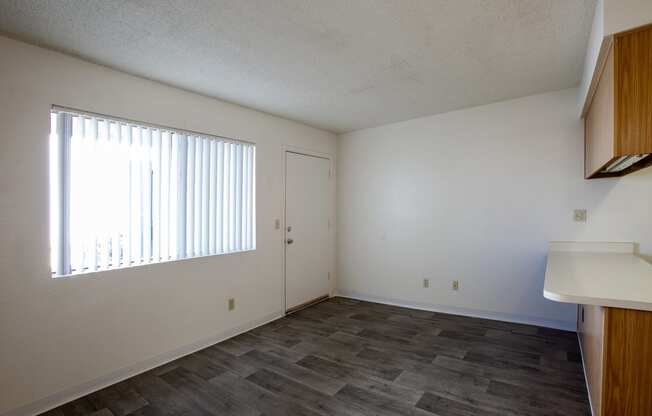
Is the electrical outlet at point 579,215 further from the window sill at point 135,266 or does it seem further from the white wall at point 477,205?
the window sill at point 135,266

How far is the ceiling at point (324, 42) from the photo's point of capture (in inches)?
73.5

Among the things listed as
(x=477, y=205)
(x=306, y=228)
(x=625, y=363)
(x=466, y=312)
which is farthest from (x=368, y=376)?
(x=477, y=205)

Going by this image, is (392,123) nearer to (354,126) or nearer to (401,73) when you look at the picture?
(354,126)

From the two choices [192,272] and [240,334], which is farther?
[240,334]

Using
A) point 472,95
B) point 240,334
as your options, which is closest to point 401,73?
point 472,95

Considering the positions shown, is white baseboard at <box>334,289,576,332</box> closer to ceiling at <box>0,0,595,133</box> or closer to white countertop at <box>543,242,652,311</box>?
white countertop at <box>543,242,652,311</box>

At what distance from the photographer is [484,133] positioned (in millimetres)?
3814

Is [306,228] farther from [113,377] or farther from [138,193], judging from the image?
[113,377]

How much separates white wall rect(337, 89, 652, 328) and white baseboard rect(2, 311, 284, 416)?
2.21 meters

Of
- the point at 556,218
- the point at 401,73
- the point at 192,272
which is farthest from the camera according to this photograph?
the point at 556,218

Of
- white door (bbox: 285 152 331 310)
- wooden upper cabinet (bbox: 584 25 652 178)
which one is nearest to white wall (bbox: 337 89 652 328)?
white door (bbox: 285 152 331 310)

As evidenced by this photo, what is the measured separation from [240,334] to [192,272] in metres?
0.91

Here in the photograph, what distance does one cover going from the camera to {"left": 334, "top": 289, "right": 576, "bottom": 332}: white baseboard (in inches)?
135

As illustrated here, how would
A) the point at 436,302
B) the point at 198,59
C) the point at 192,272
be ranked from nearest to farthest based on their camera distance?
the point at 198,59, the point at 192,272, the point at 436,302
